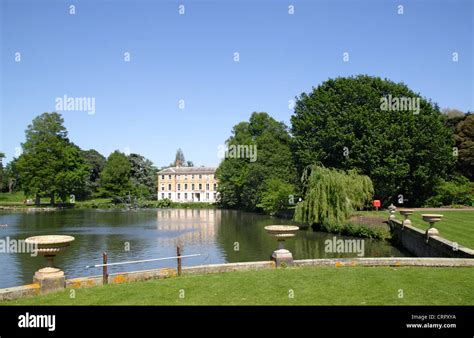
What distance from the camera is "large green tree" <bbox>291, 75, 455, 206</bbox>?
37.7 metres

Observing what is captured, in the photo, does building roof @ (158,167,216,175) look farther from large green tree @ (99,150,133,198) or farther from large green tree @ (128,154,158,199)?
large green tree @ (99,150,133,198)

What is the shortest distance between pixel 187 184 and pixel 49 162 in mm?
31347

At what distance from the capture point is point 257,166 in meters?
57.4

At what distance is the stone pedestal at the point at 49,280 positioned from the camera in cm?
980

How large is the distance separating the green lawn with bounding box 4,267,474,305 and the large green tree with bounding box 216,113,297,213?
3773 centimetres

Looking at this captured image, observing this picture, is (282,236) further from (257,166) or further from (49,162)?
(49,162)

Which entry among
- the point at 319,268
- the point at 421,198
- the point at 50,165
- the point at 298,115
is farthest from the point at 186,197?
the point at 319,268

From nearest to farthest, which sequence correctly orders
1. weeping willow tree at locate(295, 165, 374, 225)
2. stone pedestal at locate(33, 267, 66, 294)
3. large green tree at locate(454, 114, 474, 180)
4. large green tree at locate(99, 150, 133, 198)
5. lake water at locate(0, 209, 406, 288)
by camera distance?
stone pedestal at locate(33, 267, 66, 294), lake water at locate(0, 209, 406, 288), weeping willow tree at locate(295, 165, 374, 225), large green tree at locate(454, 114, 474, 180), large green tree at locate(99, 150, 133, 198)

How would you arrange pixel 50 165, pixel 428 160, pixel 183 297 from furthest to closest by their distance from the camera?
1. pixel 50 165
2. pixel 428 160
3. pixel 183 297

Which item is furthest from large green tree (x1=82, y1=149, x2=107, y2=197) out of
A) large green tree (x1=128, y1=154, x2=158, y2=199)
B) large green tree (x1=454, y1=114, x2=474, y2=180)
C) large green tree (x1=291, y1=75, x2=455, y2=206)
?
large green tree (x1=454, y1=114, x2=474, y2=180)

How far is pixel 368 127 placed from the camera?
37.8 metres

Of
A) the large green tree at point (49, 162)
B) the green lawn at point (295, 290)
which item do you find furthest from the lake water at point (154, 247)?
the large green tree at point (49, 162)
